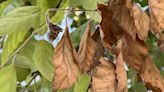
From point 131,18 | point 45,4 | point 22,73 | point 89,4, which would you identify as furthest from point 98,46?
point 22,73

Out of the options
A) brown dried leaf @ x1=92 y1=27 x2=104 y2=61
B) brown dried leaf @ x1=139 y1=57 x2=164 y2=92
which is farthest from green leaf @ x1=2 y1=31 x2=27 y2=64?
brown dried leaf @ x1=139 y1=57 x2=164 y2=92

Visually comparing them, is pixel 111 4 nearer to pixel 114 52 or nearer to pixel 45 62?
pixel 114 52

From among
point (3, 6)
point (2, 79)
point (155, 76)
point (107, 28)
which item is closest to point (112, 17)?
point (107, 28)

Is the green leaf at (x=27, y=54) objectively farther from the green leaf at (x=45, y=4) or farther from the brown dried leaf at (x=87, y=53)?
the brown dried leaf at (x=87, y=53)

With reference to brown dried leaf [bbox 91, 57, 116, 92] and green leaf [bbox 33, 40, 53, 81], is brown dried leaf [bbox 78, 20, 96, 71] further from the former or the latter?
green leaf [bbox 33, 40, 53, 81]

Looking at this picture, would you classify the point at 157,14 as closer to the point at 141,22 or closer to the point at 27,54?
the point at 141,22

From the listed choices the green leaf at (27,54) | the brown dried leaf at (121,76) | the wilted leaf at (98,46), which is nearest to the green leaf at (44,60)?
the green leaf at (27,54)
